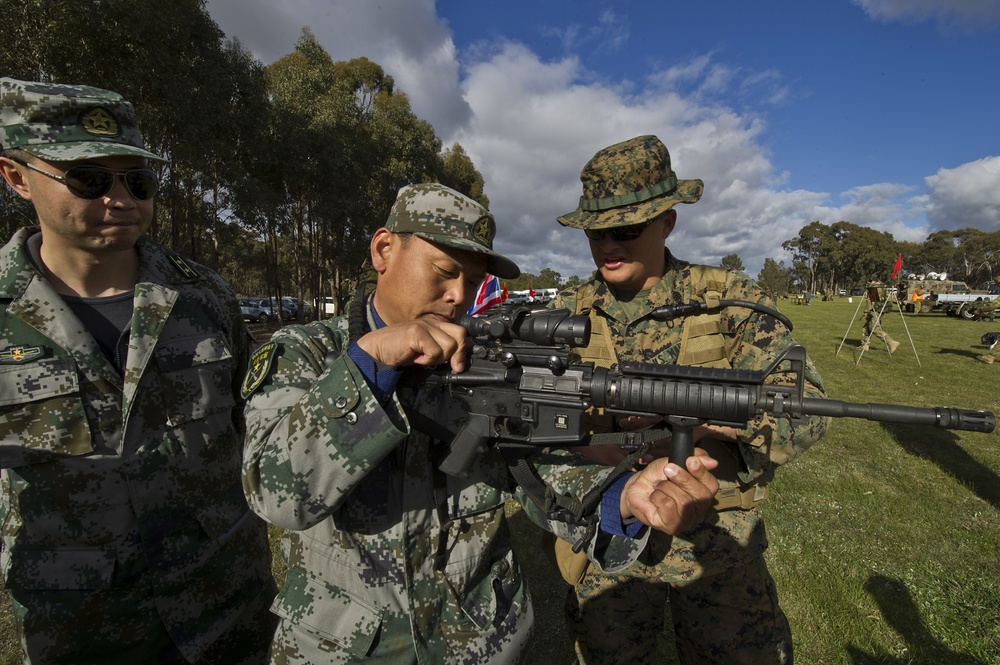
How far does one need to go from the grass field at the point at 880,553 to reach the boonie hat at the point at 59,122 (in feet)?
13.5

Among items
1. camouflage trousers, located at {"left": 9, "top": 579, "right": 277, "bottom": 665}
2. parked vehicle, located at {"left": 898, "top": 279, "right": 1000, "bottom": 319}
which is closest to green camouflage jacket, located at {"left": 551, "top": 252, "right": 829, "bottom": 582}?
camouflage trousers, located at {"left": 9, "top": 579, "right": 277, "bottom": 665}

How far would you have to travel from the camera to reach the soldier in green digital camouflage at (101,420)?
211 cm

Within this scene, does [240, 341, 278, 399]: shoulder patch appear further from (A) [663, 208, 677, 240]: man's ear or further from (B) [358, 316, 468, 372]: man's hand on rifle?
(A) [663, 208, 677, 240]: man's ear

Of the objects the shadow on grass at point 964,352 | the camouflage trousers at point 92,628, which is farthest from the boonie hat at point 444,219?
the shadow on grass at point 964,352

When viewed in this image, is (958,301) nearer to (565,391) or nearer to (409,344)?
(565,391)

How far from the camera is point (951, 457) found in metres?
7.96

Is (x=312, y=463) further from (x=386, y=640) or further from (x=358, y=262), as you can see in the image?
(x=358, y=262)

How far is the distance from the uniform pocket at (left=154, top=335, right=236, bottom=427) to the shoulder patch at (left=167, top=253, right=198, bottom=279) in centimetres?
40

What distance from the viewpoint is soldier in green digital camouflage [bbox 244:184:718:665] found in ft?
5.23

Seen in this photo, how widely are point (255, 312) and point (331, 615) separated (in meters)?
38.0

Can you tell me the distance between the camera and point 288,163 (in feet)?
74.2

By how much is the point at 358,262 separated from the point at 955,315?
46.2m

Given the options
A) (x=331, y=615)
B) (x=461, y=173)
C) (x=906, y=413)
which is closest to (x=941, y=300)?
(x=461, y=173)

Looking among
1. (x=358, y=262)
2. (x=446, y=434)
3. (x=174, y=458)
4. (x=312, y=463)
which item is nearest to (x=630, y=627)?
(x=446, y=434)
